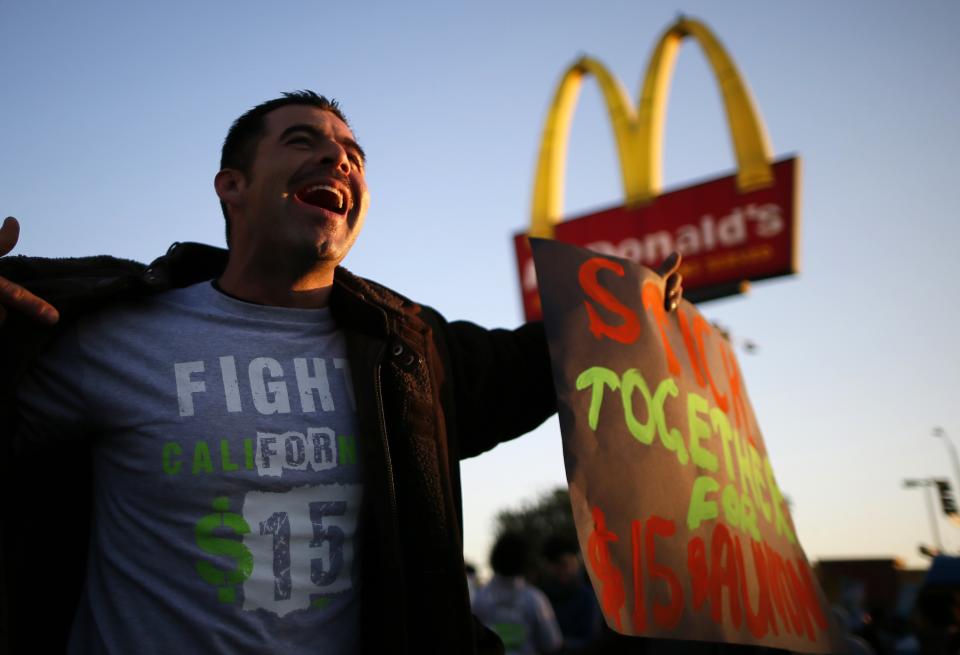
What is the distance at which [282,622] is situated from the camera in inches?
70.2

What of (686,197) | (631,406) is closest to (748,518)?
(631,406)

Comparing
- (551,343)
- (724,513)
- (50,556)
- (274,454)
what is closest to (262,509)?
(274,454)

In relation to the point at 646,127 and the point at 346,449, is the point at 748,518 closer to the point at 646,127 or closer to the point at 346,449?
the point at 346,449

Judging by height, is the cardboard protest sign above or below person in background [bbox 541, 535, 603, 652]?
above

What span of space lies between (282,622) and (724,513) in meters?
1.30

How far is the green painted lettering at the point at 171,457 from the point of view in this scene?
183cm

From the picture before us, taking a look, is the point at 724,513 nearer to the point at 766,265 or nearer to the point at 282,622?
the point at 282,622

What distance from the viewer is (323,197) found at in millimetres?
2252

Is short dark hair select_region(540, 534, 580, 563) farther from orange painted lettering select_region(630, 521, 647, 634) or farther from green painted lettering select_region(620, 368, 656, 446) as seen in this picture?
orange painted lettering select_region(630, 521, 647, 634)

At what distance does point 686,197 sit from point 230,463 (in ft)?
51.4

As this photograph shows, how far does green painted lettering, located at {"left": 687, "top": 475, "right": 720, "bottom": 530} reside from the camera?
238cm

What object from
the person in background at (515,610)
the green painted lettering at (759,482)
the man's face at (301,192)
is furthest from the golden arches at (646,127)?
the man's face at (301,192)

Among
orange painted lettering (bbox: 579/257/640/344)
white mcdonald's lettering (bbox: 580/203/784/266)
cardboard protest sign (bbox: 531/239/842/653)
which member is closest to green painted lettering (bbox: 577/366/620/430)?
cardboard protest sign (bbox: 531/239/842/653)

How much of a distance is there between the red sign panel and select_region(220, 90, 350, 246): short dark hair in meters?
12.1
